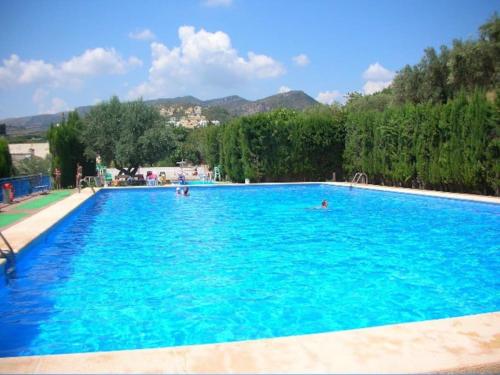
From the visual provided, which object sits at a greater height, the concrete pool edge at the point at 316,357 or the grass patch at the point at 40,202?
the grass patch at the point at 40,202

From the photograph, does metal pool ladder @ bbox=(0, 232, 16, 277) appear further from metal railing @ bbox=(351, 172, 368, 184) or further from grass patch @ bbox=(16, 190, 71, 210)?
metal railing @ bbox=(351, 172, 368, 184)

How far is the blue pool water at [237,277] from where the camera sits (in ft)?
17.7

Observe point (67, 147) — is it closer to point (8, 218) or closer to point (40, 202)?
point (40, 202)

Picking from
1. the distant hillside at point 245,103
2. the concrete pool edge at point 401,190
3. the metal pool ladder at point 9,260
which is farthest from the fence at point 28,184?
the distant hillside at point 245,103

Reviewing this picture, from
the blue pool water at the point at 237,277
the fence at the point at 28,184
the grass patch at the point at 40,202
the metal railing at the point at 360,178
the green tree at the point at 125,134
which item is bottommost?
the blue pool water at the point at 237,277

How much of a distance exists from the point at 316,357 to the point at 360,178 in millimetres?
23083

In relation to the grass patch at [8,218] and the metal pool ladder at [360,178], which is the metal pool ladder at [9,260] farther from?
the metal pool ladder at [360,178]

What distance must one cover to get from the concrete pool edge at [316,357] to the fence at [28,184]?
1405cm

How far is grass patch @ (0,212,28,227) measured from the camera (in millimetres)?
11239

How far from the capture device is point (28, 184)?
59.5 ft

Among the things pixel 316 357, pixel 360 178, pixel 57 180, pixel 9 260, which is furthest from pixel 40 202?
pixel 360 178

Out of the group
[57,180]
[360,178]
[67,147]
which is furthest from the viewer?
[360,178]

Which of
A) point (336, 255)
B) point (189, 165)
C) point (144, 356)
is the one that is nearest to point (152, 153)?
point (189, 165)

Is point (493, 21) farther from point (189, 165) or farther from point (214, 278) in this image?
point (214, 278)
